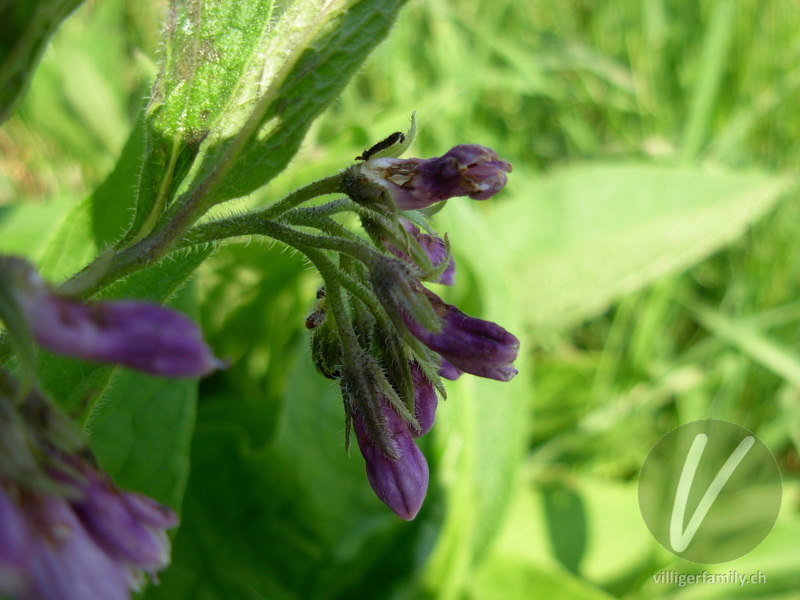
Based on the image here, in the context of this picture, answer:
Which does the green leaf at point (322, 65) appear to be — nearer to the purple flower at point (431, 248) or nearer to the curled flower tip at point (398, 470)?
the purple flower at point (431, 248)

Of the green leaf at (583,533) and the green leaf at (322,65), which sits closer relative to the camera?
the green leaf at (322,65)

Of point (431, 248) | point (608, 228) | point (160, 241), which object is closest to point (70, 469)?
point (160, 241)

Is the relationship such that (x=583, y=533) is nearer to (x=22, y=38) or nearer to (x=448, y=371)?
(x=448, y=371)

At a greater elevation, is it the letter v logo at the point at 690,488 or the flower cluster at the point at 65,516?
the flower cluster at the point at 65,516

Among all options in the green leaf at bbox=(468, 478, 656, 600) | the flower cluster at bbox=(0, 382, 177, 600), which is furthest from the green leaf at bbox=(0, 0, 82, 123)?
the green leaf at bbox=(468, 478, 656, 600)

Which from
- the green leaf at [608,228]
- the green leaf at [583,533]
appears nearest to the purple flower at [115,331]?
the green leaf at [583,533]
